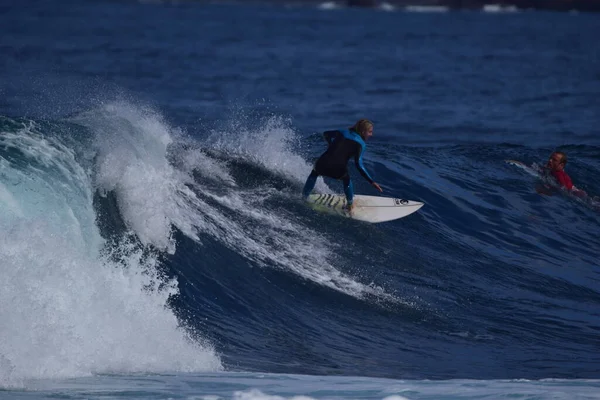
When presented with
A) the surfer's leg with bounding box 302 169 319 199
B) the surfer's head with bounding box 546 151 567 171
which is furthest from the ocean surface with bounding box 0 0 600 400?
the surfer's head with bounding box 546 151 567 171

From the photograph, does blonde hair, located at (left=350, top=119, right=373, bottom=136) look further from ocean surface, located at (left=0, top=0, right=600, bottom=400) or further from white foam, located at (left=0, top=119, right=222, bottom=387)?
white foam, located at (left=0, top=119, right=222, bottom=387)

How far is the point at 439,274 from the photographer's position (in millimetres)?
12180

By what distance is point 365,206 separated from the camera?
1316 centimetres

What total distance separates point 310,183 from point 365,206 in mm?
871

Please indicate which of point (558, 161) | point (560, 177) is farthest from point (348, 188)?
point (560, 177)

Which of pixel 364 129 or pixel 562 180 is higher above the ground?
pixel 364 129

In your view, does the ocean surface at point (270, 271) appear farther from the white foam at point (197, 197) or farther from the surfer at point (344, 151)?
the surfer at point (344, 151)

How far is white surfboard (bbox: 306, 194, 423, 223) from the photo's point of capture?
1292 centimetres

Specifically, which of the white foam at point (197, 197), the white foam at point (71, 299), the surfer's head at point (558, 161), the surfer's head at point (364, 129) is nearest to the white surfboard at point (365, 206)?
the white foam at point (197, 197)

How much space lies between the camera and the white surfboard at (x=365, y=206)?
12.9 meters

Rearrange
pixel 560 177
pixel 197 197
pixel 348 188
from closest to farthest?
pixel 197 197 < pixel 348 188 < pixel 560 177

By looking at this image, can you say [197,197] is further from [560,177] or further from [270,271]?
[560,177]

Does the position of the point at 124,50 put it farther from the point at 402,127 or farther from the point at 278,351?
the point at 278,351

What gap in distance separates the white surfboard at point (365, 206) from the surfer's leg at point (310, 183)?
11cm
